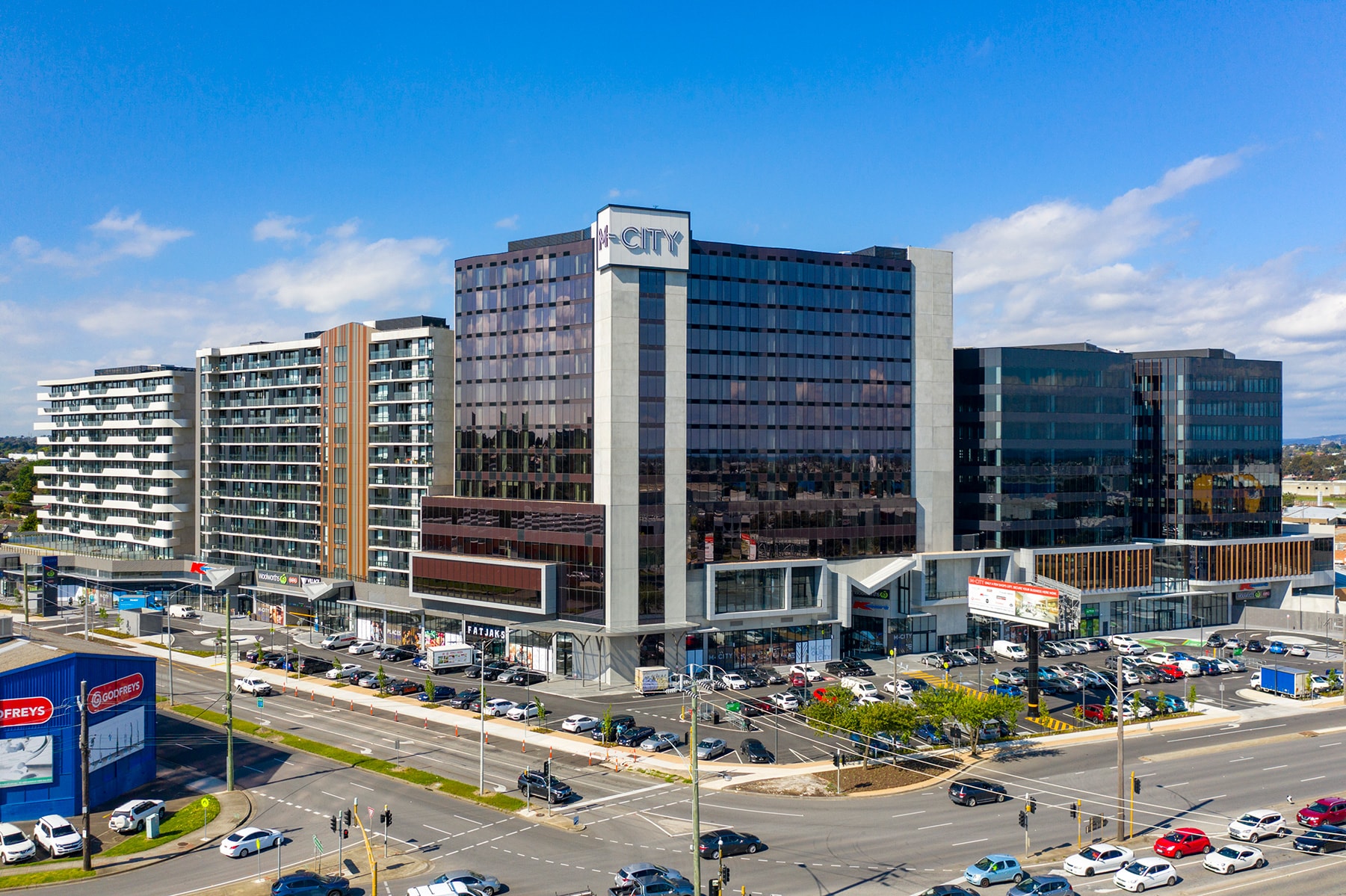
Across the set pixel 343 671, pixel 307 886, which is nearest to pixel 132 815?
pixel 307 886

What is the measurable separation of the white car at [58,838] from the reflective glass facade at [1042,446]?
93.6 meters

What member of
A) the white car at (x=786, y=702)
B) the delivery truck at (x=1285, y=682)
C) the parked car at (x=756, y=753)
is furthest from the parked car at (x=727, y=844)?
the delivery truck at (x=1285, y=682)

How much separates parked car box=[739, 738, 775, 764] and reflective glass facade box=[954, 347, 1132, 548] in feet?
171

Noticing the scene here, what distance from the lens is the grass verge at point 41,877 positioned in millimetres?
51281

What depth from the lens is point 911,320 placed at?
375 ft

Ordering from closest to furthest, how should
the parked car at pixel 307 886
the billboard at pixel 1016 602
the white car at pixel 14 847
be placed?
the parked car at pixel 307 886, the white car at pixel 14 847, the billboard at pixel 1016 602

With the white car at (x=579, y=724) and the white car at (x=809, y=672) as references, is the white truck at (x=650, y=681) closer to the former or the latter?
the white car at (x=579, y=724)

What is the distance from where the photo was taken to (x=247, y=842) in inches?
2157

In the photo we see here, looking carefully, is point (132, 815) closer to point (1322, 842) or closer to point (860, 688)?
point (860, 688)

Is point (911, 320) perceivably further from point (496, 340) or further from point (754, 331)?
point (496, 340)

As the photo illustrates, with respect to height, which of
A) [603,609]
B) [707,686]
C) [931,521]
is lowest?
[707,686]

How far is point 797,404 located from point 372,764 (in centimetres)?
5907

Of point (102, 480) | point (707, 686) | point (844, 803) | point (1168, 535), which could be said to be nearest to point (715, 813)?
point (844, 803)

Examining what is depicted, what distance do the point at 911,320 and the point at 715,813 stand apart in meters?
70.4
